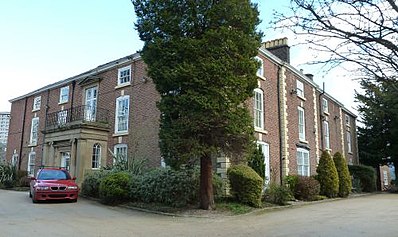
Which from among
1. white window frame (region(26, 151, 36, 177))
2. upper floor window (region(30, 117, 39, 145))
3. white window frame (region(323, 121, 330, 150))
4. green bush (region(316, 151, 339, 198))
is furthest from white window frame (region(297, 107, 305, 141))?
upper floor window (region(30, 117, 39, 145))

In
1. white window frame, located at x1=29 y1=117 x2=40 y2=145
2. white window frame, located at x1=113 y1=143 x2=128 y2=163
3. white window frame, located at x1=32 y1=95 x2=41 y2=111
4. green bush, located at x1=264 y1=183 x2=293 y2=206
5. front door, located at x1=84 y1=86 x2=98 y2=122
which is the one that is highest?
white window frame, located at x1=32 y1=95 x2=41 y2=111

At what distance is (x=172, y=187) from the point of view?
13.5 meters

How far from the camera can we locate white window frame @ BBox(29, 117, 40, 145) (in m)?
→ 27.4

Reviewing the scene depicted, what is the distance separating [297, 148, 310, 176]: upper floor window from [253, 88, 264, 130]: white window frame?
4394mm

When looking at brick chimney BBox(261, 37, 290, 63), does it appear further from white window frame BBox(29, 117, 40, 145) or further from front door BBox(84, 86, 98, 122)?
white window frame BBox(29, 117, 40, 145)

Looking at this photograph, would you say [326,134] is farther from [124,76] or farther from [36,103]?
[36,103]

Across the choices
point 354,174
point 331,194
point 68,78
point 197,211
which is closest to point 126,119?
point 68,78

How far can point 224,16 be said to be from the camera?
40.8ft

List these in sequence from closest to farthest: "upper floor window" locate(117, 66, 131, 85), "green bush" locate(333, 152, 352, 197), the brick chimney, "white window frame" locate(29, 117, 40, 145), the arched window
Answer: the arched window → "upper floor window" locate(117, 66, 131, 85) → "green bush" locate(333, 152, 352, 197) → the brick chimney → "white window frame" locate(29, 117, 40, 145)

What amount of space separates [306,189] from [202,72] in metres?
9.68

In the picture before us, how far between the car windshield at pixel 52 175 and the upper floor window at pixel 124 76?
6.76 metres

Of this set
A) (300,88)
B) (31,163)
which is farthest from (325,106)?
(31,163)

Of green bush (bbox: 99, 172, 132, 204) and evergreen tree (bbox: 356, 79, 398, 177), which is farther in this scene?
evergreen tree (bbox: 356, 79, 398, 177)

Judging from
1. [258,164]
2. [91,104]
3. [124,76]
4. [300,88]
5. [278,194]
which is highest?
[300,88]
